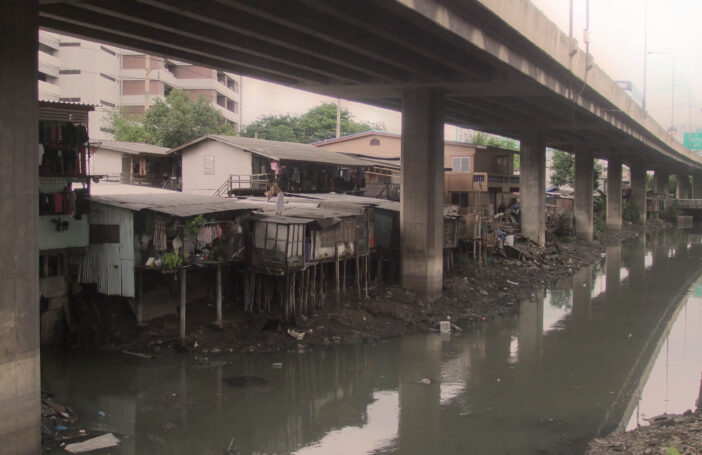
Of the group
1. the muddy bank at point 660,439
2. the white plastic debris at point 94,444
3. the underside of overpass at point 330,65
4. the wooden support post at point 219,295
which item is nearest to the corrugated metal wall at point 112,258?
the wooden support post at point 219,295

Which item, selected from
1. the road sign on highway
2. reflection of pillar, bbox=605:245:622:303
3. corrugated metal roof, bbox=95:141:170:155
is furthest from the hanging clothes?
the road sign on highway

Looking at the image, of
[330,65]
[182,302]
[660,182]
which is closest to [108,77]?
[330,65]

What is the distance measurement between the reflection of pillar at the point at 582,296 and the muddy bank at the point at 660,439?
1040 cm

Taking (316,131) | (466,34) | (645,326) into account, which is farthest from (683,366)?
(316,131)

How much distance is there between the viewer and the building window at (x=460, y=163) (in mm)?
41312

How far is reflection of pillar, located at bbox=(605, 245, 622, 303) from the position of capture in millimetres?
26219

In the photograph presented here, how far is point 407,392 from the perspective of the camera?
13.7 m

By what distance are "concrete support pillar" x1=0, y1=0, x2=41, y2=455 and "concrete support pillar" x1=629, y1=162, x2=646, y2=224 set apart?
64.9 meters

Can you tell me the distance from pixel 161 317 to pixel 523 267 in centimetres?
1899

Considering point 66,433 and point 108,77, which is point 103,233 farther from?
point 108,77

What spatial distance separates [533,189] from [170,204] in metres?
25.1

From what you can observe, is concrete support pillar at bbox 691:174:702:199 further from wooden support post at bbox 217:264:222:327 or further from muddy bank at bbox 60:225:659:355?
wooden support post at bbox 217:264:222:327

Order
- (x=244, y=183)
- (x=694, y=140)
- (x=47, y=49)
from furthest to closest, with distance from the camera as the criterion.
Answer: (x=694, y=140)
(x=47, y=49)
(x=244, y=183)

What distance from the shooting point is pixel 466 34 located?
16.4 metres
